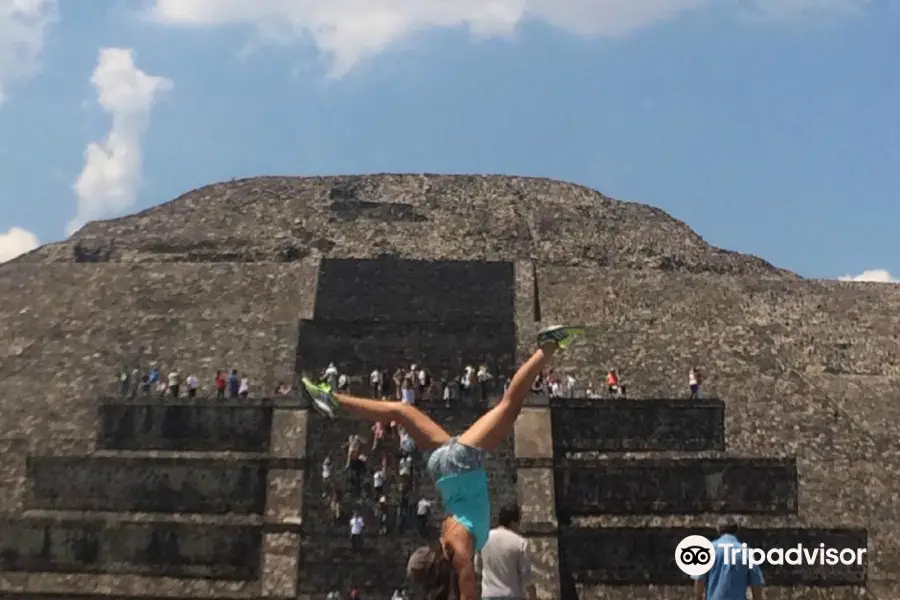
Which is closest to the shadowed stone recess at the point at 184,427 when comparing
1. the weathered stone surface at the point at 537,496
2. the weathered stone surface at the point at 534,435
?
the weathered stone surface at the point at 534,435

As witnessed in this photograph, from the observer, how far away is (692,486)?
14.2 meters

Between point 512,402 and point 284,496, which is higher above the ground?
point 512,402

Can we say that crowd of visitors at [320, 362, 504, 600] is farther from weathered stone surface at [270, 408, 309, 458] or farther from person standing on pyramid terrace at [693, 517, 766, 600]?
person standing on pyramid terrace at [693, 517, 766, 600]

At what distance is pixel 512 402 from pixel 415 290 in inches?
696

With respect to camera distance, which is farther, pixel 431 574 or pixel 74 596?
pixel 74 596

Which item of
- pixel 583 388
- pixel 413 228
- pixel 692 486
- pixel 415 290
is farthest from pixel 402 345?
pixel 413 228

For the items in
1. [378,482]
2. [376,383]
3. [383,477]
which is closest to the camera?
[378,482]

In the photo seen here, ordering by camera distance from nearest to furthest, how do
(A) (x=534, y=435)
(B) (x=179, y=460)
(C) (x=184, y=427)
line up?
(B) (x=179, y=460)
(A) (x=534, y=435)
(C) (x=184, y=427)

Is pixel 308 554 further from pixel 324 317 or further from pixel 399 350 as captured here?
pixel 324 317

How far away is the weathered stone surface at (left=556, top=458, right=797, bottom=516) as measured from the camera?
14.2m

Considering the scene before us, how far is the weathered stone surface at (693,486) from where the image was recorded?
559 inches

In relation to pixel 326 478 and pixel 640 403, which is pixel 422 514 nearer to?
pixel 326 478

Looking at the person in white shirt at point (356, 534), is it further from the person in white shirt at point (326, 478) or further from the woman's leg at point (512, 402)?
the woman's leg at point (512, 402)

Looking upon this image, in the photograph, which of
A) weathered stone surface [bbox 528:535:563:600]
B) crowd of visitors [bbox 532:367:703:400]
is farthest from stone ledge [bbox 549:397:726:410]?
weathered stone surface [bbox 528:535:563:600]
